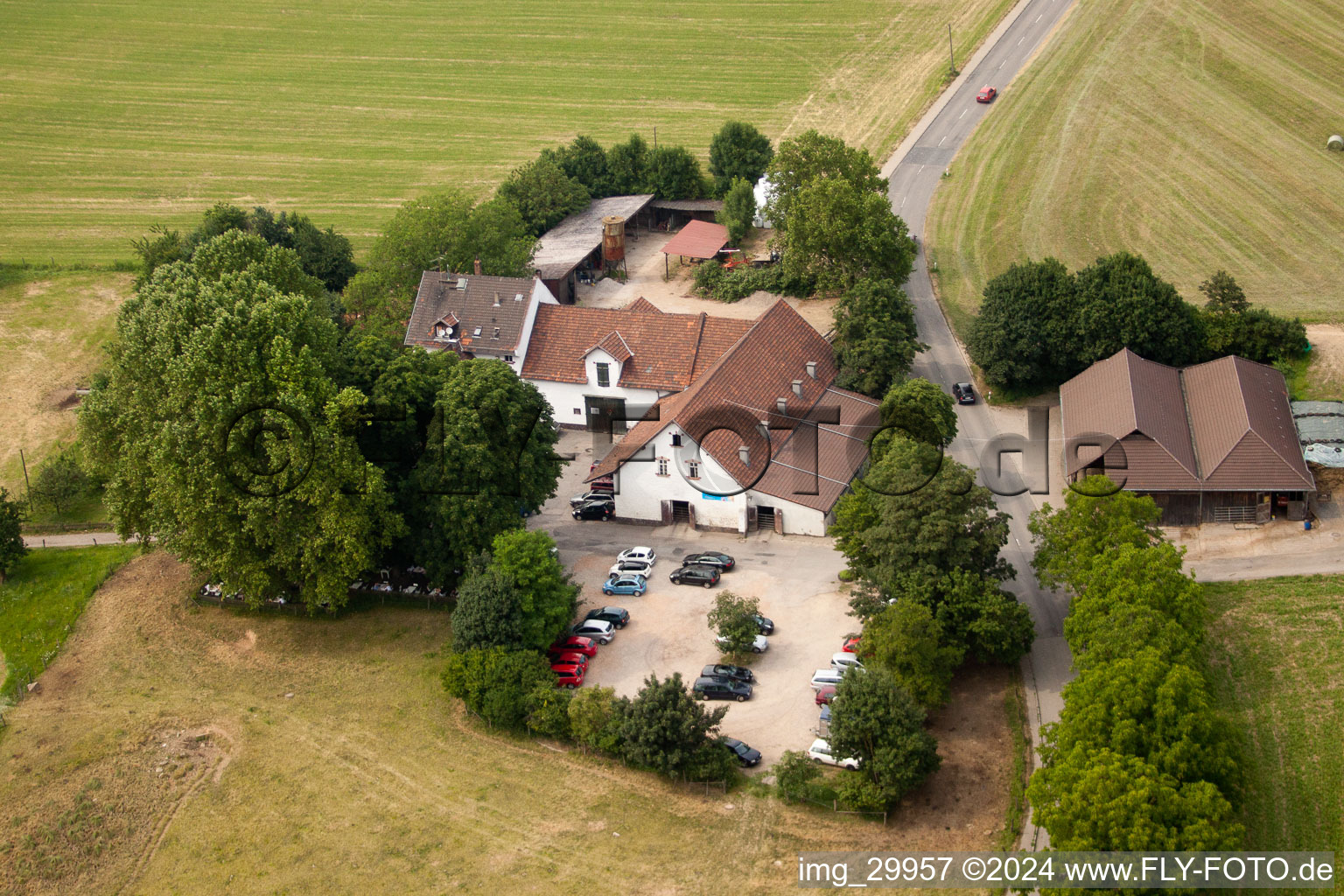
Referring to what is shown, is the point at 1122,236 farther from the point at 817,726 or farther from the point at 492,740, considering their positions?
the point at 492,740

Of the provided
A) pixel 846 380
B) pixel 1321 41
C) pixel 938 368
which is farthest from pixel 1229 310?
pixel 1321 41

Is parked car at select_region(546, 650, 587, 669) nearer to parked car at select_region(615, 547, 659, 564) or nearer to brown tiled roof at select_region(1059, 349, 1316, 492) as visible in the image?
parked car at select_region(615, 547, 659, 564)

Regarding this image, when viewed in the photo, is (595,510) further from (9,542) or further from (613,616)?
(9,542)

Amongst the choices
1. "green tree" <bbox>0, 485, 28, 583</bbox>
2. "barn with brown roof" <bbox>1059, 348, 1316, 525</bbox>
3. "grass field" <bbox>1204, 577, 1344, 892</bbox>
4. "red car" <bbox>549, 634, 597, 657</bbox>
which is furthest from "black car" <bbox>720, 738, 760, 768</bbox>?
"green tree" <bbox>0, 485, 28, 583</bbox>

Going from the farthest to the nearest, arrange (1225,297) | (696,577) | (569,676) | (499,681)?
(1225,297) → (696,577) → (569,676) → (499,681)

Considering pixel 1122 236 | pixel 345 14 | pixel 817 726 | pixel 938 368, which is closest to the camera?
pixel 817 726

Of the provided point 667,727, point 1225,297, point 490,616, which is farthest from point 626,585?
point 1225,297
